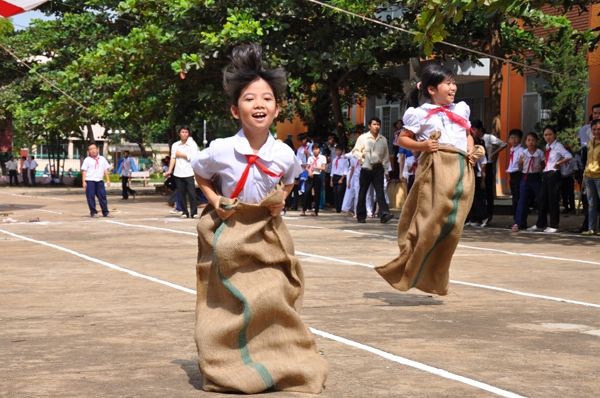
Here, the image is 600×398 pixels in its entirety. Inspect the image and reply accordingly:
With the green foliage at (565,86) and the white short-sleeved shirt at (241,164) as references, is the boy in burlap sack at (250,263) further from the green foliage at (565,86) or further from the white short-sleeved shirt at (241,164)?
the green foliage at (565,86)

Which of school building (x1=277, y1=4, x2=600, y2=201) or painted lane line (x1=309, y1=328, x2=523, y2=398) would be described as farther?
school building (x1=277, y1=4, x2=600, y2=201)

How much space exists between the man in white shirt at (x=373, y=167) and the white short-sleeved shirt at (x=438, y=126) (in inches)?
395

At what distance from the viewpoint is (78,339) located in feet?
22.4

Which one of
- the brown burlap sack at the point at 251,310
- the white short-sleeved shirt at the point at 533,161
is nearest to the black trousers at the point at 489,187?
the white short-sleeved shirt at the point at 533,161

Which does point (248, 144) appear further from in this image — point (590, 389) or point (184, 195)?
point (184, 195)

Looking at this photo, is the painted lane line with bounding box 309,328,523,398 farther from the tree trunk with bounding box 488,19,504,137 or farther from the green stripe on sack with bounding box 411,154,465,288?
the tree trunk with bounding box 488,19,504,137

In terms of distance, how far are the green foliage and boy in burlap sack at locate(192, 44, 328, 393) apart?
20.9 meters

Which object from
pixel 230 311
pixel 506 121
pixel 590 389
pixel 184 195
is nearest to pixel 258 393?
pixel 230 311

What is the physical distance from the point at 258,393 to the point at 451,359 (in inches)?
56.0

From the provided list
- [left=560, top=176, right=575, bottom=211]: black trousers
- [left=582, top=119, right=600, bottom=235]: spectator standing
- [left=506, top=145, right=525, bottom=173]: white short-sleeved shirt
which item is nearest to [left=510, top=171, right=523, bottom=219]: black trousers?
[left=506, top=145, right=525, bottom=173]: white short-sleeved shirt

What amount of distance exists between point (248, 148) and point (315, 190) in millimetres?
17086

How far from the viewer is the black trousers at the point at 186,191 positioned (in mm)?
20500

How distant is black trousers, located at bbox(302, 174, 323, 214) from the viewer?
2211 cm

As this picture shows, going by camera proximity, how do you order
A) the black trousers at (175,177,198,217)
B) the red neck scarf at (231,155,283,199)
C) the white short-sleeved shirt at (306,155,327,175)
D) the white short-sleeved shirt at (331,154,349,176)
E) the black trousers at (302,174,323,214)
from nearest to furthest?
the red neck scarf at (231,155,283,199) < the black trousers at (175,177,198,217) < the black trousers at (302,174,323,214) < the white short-sleeved shirt at (306,155,327,175) < the white short-sleeved shirt at (331,154,349,176)
